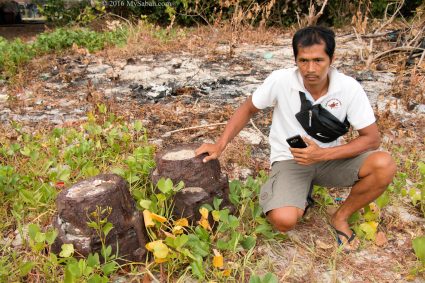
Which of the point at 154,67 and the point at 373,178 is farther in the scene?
the point at 154,67

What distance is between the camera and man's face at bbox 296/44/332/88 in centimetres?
229

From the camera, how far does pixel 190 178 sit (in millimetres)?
2352

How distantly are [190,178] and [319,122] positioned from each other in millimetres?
790

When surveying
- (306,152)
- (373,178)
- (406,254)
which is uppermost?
(306,152)

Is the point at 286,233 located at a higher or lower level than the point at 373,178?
lower

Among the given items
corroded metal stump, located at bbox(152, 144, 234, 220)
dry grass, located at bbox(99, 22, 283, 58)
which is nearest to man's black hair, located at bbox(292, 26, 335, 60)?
corroded metal stump, located at bbox(152, 144, 234, 220)

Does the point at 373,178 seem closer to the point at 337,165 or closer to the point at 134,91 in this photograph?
the point at 337,165

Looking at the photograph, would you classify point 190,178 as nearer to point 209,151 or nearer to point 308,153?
point 209,151

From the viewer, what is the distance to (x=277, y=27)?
973 cm

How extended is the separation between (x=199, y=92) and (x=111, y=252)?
9.87ft

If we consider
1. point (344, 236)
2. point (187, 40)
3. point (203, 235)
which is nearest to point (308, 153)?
point (344, 236)

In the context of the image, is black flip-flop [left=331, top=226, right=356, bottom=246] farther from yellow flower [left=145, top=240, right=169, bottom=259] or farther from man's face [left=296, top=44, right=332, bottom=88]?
yellow flower [left=145, top=240, right=169, bottom=259]

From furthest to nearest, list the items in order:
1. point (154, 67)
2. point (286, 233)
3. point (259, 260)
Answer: point (154, 67) → point (286, 233) → point (259, 260)

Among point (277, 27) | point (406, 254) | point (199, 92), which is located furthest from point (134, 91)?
point (277, 27)
